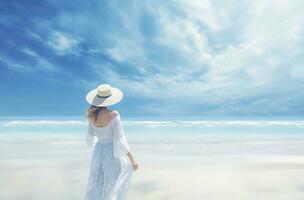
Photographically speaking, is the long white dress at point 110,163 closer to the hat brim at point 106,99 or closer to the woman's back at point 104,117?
the woman's back at point 104,117

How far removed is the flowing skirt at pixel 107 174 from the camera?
3881 mm

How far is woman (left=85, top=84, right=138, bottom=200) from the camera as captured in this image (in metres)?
3.83

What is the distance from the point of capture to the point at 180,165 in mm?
7867

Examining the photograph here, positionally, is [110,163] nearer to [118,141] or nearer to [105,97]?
[118,141]

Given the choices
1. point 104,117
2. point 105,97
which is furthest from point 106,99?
point 104,117

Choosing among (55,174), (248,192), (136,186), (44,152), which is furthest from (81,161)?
(248,192)

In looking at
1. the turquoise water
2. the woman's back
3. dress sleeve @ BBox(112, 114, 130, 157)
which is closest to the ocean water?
dress sleeve @ BBox(112, 114, 130, 157)

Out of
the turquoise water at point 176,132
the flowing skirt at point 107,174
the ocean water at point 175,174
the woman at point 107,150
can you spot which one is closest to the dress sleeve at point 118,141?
the woman at point 107,150

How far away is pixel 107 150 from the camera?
397cm

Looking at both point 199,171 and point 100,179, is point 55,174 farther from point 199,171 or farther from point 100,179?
point 100,179

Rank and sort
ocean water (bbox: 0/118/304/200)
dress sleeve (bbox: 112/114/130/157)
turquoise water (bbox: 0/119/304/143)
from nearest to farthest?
dress sleeve (bbox: 112/114/130/157)
ocean water (bbox: 0/118/304/200)
turquoise water (bbox: 0/119/304/143)

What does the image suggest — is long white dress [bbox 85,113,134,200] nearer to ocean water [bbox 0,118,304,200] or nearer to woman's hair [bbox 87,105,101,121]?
woman's hair [bbox 87,105,101,121]

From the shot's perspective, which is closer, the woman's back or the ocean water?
the woman's back

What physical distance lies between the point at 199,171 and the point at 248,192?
1.78 meters
